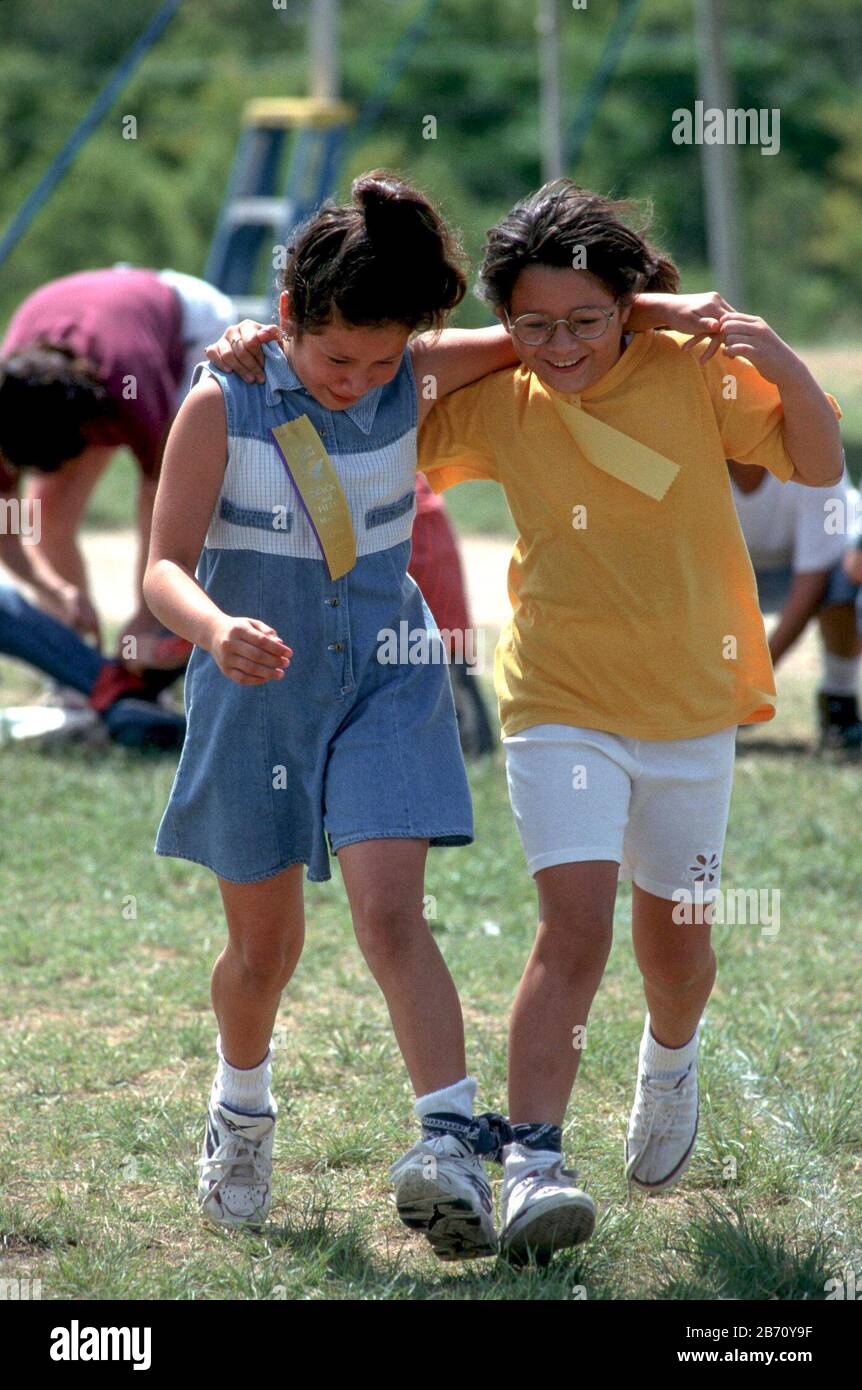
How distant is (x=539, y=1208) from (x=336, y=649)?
83cm

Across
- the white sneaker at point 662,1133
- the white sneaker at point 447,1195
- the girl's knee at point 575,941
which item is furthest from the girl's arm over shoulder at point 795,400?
the white sneaker at point 447,1195

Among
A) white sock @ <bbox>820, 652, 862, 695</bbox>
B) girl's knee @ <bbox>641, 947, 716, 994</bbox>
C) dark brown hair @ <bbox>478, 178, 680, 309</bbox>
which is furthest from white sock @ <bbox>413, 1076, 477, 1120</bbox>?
white sock @ <bbox>820, 652, 862, 695</bbox>

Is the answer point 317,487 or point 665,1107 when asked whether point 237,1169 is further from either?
point 317,487

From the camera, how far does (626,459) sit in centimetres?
264

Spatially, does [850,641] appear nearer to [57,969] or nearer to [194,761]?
[57,969]

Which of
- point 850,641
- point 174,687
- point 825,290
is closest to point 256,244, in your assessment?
point 174,687

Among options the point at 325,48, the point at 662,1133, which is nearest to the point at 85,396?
the point at 662,1133

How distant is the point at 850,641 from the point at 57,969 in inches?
128

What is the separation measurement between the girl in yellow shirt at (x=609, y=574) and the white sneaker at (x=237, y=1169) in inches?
17.7

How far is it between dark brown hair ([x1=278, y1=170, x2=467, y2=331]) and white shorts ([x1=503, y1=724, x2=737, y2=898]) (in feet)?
2.17

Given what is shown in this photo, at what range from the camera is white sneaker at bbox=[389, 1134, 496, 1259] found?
2361 millimetres

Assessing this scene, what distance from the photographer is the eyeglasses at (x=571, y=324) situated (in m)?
2.61

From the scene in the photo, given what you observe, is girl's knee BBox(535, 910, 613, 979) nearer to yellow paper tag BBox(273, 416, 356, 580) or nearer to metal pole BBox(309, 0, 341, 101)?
yellow paper tag BBox(273, 416, 356, 580)

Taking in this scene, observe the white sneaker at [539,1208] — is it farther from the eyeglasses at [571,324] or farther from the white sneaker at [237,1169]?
the eyeglasses at [571,324]
